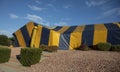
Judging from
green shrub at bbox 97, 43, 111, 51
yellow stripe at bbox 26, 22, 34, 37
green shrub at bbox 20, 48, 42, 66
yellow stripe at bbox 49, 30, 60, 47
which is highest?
yellow stripe at bbox 26, 22, 34, 37

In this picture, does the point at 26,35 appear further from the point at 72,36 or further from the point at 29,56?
the point at 29,56

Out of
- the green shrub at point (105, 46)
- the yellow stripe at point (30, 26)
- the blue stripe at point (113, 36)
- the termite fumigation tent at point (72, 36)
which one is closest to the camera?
the green shrub at point (105, 46)

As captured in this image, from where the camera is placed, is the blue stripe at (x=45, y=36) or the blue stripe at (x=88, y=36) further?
the blue stripe at (x=45, y=36)

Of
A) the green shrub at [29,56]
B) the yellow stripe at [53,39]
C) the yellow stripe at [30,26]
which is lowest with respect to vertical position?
the green shrub at [29,56]

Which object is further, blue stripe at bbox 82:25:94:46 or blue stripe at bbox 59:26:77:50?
blue stripe at bbox 59:26:77:50

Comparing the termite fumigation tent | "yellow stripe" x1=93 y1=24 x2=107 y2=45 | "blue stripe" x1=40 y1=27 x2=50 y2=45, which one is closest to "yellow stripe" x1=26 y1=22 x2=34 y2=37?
the termite fumigation tent

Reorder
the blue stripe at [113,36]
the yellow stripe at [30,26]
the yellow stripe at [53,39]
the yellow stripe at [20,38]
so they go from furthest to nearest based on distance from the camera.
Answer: the yellow stripe at [20,38]
the yellow stripe at [30,26]
the yellow stripe at [53,39]
the blue stripe at [113,36]

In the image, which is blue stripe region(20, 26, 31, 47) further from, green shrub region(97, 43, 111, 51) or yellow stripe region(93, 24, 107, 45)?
green shrub region(97, 43, 111, 51)

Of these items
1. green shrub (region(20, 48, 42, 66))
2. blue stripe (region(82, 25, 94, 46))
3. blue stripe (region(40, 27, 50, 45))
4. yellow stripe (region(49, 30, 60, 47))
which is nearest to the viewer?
green shrub (region(20, 48, 42, 66))

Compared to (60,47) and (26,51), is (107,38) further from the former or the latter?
(26,51)

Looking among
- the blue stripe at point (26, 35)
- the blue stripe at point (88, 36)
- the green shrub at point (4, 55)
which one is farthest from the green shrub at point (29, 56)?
the blue stripe at point (26, 35)

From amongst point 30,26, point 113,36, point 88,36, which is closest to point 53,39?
point 88,36

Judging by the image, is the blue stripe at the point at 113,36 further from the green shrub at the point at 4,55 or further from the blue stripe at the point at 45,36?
the green shrub at the point at 4,55

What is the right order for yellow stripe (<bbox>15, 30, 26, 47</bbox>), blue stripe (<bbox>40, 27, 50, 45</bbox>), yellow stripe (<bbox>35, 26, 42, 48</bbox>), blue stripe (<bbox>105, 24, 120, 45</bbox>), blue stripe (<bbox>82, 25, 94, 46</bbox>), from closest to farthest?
blue stripe (<bbox>105, 24, 120, 45</bbox>) → blue stripe (<bbox>82, 25, 94, 46</bbox>) → blue stripe (<bbox>40, 27, 50, 45</bbox>) → yellow stripe (<bbox>35, 26, 42, 48</bbox>) → yellow stripe (<bbox>15, 30, 26, 47</bbox>)
